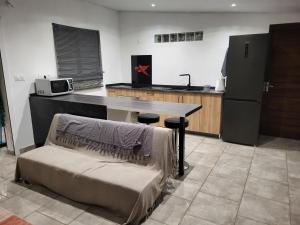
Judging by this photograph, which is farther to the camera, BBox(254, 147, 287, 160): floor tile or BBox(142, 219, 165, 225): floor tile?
BBox(254, 147, 287, 160): floor tile

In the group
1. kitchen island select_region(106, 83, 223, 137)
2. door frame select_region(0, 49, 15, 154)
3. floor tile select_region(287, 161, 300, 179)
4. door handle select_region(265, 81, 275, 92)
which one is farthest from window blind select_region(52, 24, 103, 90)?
floor tile select_region(287, 161, 300, 179)

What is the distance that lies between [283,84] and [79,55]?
13.6ft

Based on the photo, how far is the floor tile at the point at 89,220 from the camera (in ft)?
7.04

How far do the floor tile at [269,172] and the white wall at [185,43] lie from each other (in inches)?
84.3

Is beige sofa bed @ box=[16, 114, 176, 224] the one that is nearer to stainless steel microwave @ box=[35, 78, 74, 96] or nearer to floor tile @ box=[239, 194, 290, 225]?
floor tile @ box=[239, 194, 290, 225]

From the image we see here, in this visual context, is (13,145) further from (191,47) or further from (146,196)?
(191,47)

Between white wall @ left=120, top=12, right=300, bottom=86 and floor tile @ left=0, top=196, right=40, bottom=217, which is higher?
white wall @ left=120, top=12, right=300, bottom=86

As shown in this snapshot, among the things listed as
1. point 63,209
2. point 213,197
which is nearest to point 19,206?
point 63,209

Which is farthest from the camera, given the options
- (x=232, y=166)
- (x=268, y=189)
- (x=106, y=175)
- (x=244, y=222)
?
(x=232, y=166)

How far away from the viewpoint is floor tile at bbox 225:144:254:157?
3758 millimetres

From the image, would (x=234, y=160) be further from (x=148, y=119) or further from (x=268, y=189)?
(x=148, y=119)

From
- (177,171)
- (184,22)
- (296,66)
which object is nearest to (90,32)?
(184,22)

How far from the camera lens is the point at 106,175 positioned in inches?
90.4

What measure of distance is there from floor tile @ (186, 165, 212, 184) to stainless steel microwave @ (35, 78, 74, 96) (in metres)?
2.61
